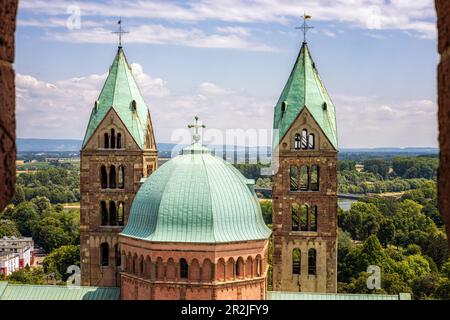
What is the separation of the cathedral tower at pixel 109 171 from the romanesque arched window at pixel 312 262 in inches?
478

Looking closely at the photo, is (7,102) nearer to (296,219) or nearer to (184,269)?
(184,269)

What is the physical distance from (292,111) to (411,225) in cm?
7177

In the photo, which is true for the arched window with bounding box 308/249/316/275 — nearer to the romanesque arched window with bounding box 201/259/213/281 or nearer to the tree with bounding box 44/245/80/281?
the romanesque arched window with bounding box 201/259/213/281

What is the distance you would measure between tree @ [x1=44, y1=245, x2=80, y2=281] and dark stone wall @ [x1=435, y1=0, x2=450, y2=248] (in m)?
83.4

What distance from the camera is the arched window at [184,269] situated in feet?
107

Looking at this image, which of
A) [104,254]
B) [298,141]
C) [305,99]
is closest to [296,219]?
[298,141]

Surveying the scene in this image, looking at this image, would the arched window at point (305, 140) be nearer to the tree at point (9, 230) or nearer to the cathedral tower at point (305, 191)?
the cathedral tower at point (305, 191)

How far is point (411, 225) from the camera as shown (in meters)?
109

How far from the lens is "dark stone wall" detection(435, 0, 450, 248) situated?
182 inches

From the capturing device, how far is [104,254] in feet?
157

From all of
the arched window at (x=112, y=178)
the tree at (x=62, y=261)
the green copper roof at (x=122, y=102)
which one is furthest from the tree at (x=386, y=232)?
the arched window at (x=112, y=178)
